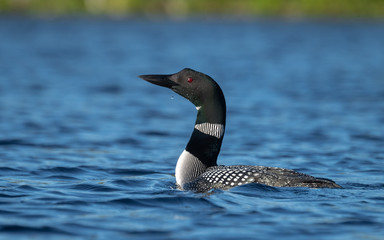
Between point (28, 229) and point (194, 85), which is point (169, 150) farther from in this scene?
point (28, 229)

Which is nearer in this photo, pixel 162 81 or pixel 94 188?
pixel 94 188

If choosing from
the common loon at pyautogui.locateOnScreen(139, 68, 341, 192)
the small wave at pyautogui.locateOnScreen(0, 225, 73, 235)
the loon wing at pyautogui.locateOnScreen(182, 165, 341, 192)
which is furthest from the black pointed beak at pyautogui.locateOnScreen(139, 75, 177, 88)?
the small wave at pyautogui.locateOnScreen(0, 225, 73, 235)

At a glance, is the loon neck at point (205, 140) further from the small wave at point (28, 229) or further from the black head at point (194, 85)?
the small wave at point (28, 229)

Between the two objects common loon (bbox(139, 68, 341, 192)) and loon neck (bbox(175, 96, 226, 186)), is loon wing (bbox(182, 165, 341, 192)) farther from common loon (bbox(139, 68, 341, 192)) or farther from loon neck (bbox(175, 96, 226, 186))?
loon neck (bbox(175, 96, 226, 186))

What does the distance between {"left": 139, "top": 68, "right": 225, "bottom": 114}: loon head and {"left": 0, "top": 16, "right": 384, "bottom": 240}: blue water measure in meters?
0.78

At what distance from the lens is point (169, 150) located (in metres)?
8.85

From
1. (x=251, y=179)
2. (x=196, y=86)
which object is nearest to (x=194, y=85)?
(x=196, y=86)

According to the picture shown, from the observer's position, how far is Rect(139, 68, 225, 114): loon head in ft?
20.8

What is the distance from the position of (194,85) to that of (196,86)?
0.06ft

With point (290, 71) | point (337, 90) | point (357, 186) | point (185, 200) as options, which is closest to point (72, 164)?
point (185, 200)

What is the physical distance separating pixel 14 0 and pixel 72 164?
6610 centimetres

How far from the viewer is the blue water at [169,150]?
495 cm

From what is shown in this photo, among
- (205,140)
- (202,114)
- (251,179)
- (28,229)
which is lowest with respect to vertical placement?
(28,229)

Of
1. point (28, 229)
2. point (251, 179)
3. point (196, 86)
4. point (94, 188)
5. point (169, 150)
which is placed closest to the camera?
point (28, 229)
